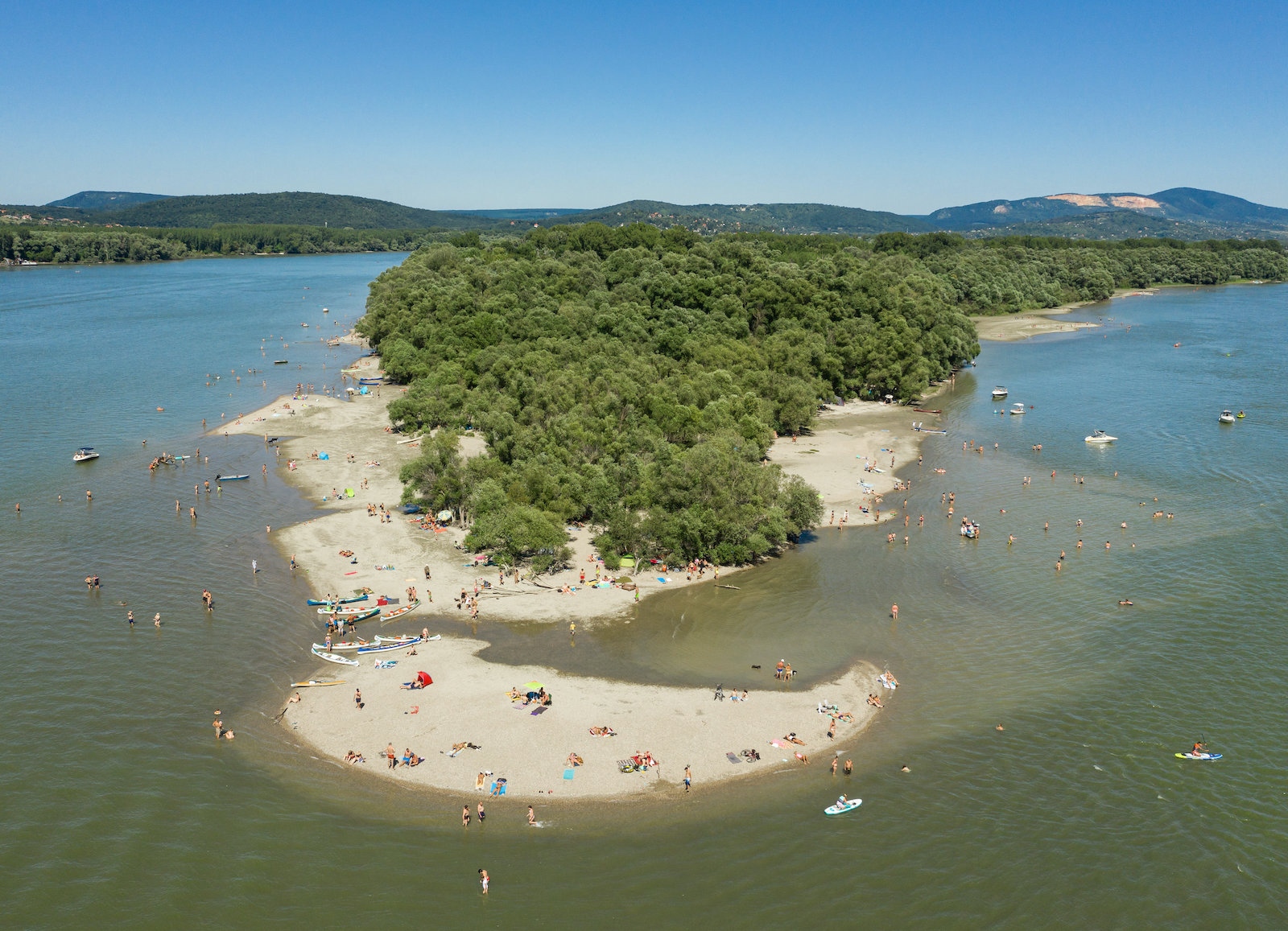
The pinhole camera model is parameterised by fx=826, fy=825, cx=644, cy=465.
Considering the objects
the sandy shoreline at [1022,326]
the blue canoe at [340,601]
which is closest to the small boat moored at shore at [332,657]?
the blue canoe at [340,601]

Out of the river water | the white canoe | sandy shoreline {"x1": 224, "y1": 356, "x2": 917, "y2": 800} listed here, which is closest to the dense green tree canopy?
sandy shoreline {"x1": 224, "y1": 356, "x2": 917, "y2": 800}

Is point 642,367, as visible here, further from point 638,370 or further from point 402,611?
point 402,611

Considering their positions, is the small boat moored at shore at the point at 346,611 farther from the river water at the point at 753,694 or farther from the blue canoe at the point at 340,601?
the river water at the point at 753,694

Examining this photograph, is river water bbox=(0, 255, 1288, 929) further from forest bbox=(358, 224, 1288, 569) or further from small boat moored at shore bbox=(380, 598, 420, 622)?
forest bbox=(358, 224, 1288, 569)

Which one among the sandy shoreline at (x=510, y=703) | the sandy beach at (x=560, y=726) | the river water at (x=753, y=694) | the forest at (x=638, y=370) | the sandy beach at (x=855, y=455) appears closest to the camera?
the river water at (x=753, y=694)

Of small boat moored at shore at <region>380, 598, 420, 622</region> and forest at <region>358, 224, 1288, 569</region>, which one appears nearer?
small boat moored at shore at <region>380, 598, 420, 622</region>

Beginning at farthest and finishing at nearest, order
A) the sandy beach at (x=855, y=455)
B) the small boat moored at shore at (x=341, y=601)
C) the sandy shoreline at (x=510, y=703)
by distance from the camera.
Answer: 1. the sandy beach at (x=855, y=455)
2. the small boat moored at shore at (x=341, y=601)
3. the sandy shoreline at (x=510, y=703)
